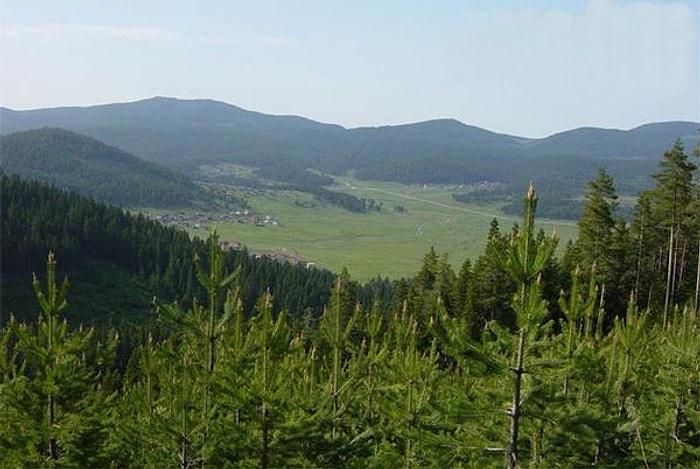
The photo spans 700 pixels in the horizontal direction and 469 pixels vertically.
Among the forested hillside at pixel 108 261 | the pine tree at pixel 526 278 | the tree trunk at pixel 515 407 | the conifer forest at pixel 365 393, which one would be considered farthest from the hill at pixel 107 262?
the pine tree at pixel 526 278

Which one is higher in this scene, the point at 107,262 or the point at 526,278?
the point at 526,278

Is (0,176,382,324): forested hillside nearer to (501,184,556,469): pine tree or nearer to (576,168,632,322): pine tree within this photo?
(576,168,632,322): pine tree

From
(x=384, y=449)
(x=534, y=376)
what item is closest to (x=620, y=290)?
(x=384, y=449)

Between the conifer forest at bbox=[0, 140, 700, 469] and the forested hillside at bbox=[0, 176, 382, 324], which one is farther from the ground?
the conifer forest at bbox=[0, 140, 700, 469]

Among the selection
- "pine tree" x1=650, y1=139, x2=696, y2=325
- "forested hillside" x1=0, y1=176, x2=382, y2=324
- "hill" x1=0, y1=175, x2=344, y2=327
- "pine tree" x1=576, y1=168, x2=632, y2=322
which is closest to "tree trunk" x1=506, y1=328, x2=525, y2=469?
"pine tree" x1=650, y1=139, x2=696, y2=325

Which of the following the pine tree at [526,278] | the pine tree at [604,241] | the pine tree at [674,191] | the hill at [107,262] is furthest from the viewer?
the hill at [107,262]

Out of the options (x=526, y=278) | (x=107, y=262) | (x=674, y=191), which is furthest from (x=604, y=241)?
(x=107, y=262)

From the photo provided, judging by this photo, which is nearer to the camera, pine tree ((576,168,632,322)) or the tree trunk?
the tree trunk

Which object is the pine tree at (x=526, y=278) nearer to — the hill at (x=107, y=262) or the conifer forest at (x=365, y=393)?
the conifer forest at (x=365, y=393)

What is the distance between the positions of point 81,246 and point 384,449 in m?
89.6

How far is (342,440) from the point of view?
1454cm

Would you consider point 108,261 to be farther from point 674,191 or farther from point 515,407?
point 515,407

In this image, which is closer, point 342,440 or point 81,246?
point 342,440

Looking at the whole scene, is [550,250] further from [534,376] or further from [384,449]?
[384,449]
